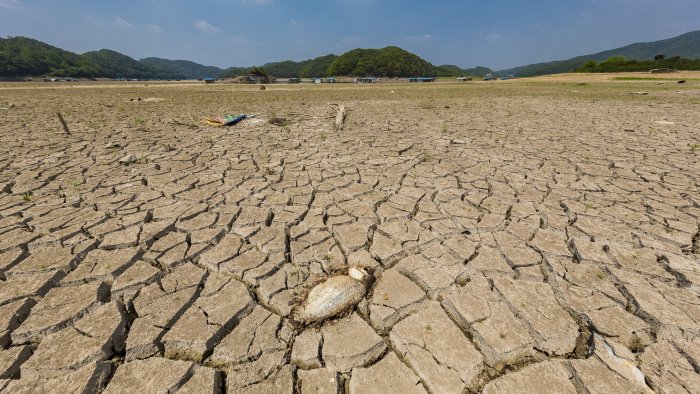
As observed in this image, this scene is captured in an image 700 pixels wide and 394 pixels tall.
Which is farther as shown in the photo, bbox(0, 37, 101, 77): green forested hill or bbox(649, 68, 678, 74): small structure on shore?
bbox(0, 37, 101, 77): green forested hill

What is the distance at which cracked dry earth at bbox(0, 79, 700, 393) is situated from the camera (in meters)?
1.49

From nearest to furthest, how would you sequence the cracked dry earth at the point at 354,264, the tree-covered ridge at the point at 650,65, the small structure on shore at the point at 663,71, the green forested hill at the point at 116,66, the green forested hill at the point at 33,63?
the cracked dry earth at the point at 354,264 → the small structure on shore at the point at 663,71 → the tree-covered ridge at the point at 650,65 → the green forested hill at the point at 33,63 → the green forested hill at the point at 116,66

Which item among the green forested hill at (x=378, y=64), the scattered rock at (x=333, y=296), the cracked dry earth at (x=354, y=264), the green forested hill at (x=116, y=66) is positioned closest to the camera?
the cracked dry earth at (x=354, y=264)

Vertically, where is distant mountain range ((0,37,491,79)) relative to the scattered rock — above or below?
above

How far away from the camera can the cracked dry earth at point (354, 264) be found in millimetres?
1491

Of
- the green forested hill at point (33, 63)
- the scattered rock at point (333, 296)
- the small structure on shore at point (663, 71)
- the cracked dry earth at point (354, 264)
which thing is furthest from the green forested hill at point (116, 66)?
the small structure on shore at point (663, 71)

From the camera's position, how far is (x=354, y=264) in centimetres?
226

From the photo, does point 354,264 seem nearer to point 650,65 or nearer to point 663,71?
point 663,71

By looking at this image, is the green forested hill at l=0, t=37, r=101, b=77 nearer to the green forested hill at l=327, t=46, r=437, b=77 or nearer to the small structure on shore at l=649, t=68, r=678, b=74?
the green forested hill at l=327, t=46, r=437, b=77

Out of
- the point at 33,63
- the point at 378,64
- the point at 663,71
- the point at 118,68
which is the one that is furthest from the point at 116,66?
the point at 663,71

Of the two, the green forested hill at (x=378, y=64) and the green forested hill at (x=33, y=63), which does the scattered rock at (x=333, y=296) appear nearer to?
the green forested hill at (x=378, y=64)

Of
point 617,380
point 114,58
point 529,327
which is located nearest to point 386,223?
point 529,327

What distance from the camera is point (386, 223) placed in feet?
9.20

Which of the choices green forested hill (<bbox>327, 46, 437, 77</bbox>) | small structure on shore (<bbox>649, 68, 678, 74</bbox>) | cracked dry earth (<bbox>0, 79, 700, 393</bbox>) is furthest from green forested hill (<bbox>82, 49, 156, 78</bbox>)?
small structure on shore (<bbox>649, 68, 678, 74</bbox>)
